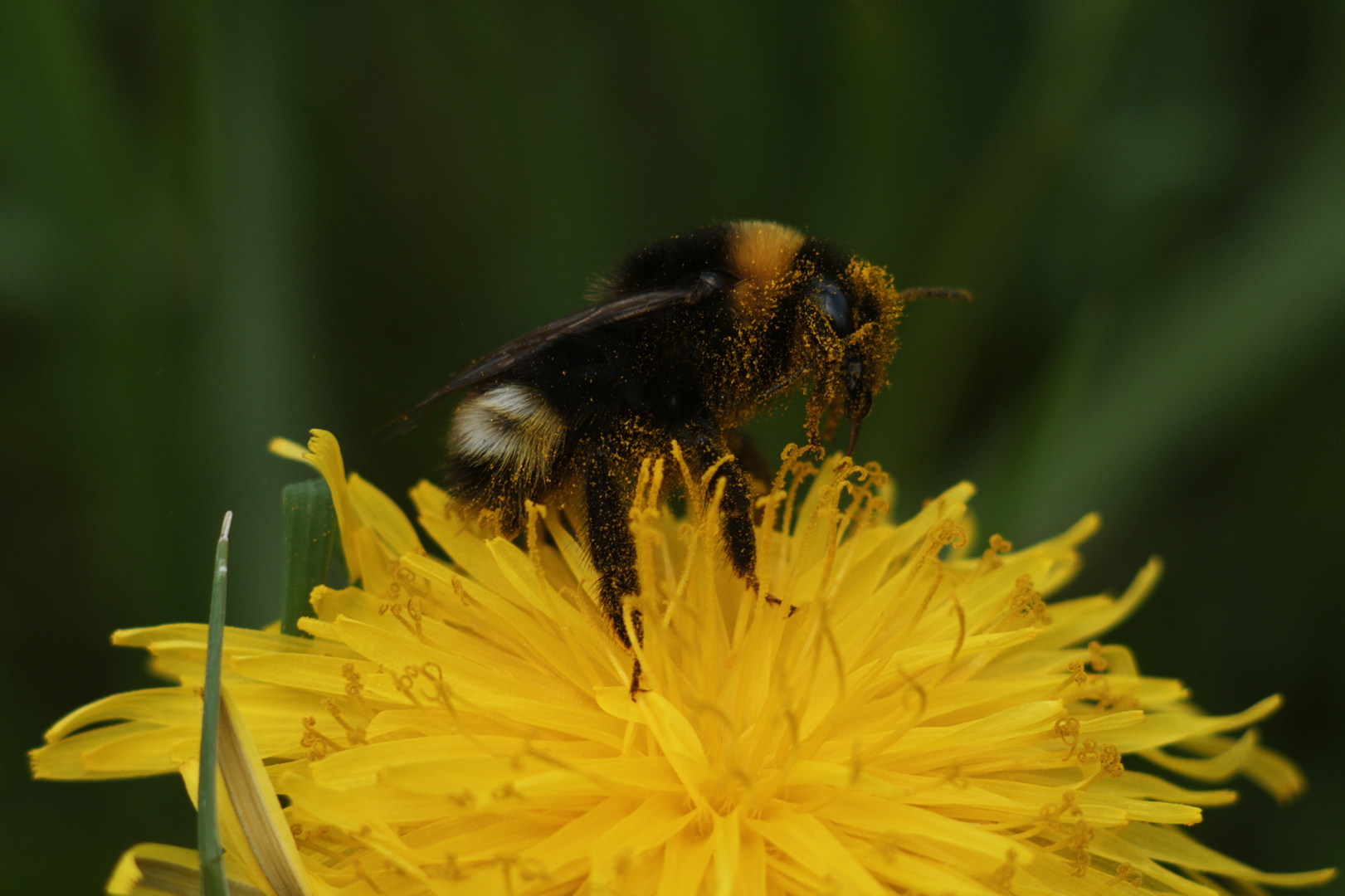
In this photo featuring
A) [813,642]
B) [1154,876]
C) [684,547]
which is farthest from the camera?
[684,547]

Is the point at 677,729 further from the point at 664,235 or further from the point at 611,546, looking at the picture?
the point at 664,235

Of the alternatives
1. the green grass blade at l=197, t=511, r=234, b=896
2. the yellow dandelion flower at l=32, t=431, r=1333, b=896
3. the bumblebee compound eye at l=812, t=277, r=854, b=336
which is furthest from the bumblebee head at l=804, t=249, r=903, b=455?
A: the green grass blade at l=197, t=511, r=234, b=896

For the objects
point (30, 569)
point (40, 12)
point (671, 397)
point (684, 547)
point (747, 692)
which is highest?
point (40, 12)

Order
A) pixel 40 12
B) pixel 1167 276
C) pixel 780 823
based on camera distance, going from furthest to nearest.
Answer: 1. pixel 1167 276
2. pixel 40 12
3. pixel 780 823

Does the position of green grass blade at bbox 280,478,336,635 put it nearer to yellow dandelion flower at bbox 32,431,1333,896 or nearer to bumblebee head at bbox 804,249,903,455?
yellow dandelion flower at bbox 32,431,1333,896

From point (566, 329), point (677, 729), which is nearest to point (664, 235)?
point (566, 329)

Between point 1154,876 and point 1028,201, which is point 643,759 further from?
point 1028,201

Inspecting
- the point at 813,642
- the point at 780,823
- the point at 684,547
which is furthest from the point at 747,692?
the point at 684,547
